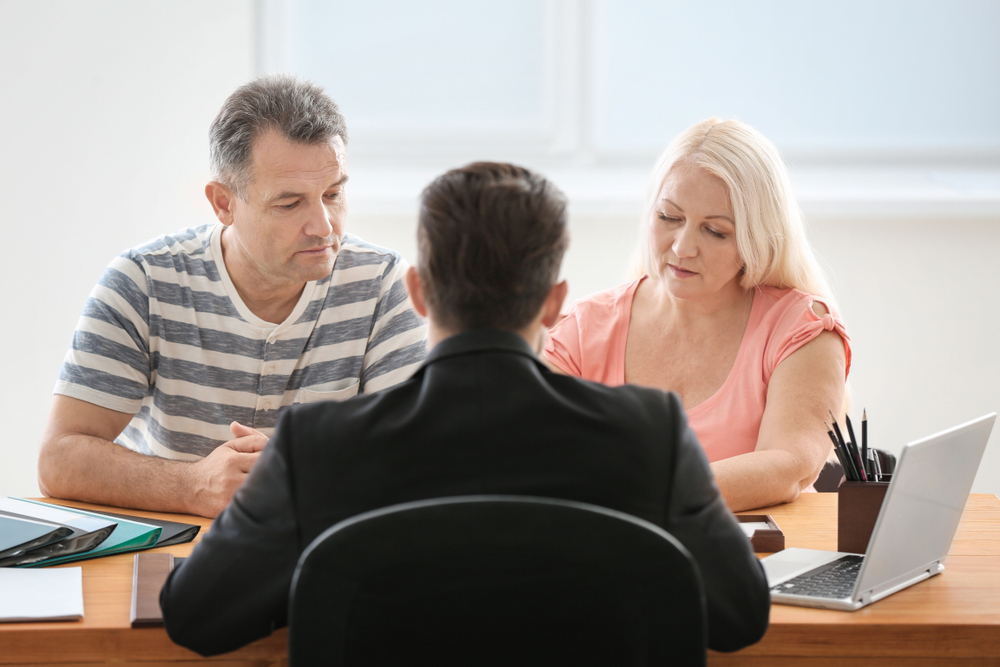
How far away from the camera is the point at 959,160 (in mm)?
3137

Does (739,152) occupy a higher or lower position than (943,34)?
lower

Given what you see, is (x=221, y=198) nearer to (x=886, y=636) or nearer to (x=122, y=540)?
(x=122, y=540)

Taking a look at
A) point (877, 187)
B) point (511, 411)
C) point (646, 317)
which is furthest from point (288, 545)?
point (877, 187)

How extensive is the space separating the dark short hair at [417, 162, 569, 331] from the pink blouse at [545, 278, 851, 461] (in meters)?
0.91

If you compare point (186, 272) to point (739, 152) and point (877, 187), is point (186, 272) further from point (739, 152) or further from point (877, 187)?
point (877, 187)

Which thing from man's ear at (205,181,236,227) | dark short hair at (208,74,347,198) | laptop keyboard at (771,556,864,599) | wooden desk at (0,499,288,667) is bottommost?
wooden desk at (0,499,288,667)

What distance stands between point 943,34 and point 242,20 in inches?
88.4

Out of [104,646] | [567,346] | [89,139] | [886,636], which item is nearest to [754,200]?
[567,346]

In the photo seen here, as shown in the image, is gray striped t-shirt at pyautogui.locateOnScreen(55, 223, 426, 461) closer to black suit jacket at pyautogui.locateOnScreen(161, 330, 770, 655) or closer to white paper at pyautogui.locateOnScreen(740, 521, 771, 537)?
white paper at pyautogui.locateOnScreen(740, 521, 771, 537)

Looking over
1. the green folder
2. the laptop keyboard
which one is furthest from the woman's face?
the green folder

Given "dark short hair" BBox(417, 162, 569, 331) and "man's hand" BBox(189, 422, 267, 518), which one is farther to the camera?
"man's hand" BBox(189, 422, 267, 518)

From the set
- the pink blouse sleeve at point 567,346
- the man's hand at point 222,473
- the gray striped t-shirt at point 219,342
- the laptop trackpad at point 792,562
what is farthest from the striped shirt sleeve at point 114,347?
the laptop trackpad at point 792,562

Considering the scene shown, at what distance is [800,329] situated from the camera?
177cm

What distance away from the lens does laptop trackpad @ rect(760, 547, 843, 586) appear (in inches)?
46.3
